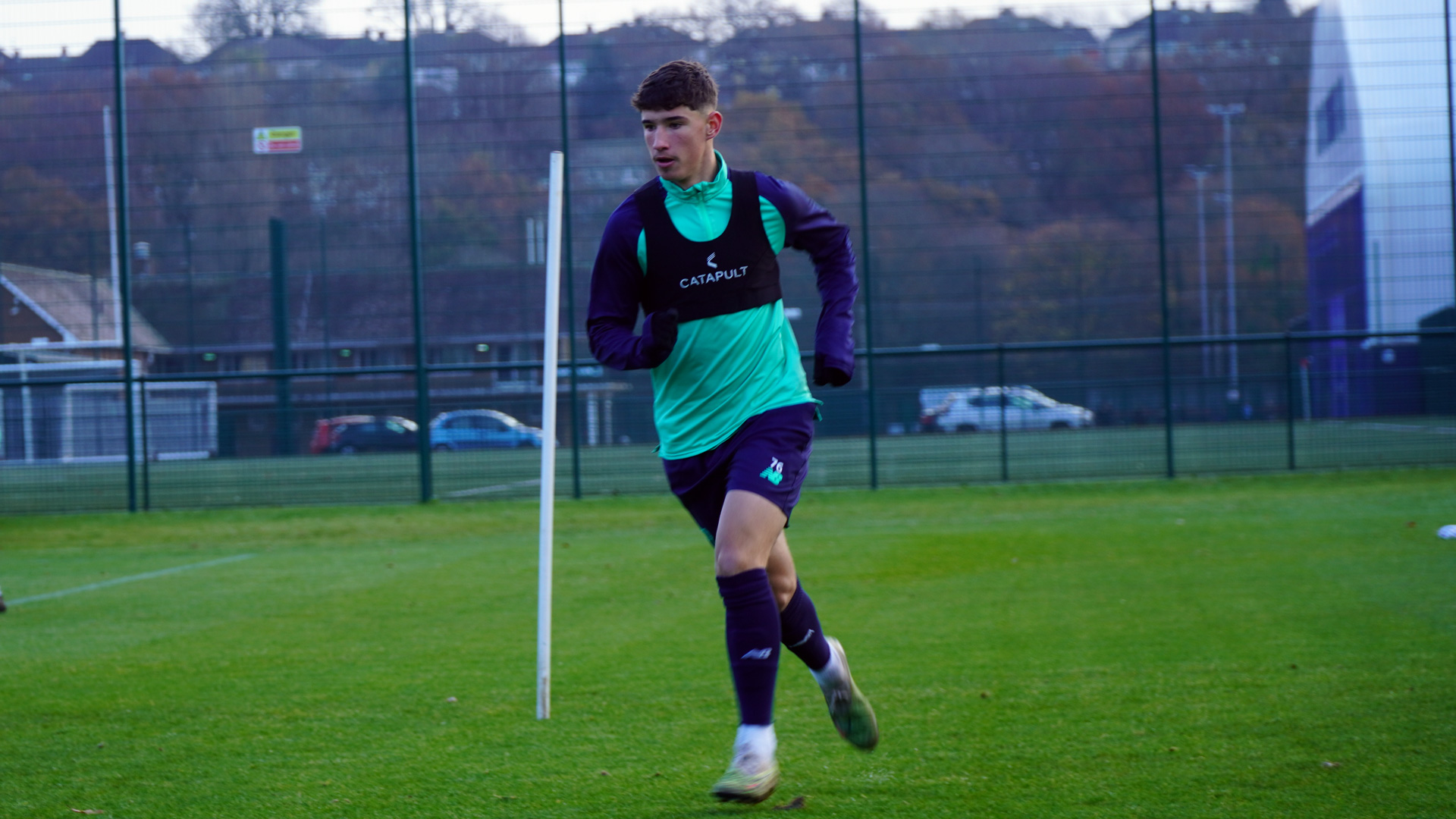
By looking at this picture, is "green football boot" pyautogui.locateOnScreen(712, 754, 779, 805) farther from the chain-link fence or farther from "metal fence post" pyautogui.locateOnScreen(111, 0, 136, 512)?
"metal fence post" pyautogui.locateOnScreen(111, 0, 136, 512)

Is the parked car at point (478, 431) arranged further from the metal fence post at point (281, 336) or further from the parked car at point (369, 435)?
the metal fence post at point (281, 336)

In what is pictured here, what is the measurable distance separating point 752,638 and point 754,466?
0.49m

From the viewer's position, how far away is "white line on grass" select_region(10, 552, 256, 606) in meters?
9.02

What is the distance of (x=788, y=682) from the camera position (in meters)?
5.57

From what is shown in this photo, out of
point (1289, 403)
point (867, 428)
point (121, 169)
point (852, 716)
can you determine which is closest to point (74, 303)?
point (121, 169)

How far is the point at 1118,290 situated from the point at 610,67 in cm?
700

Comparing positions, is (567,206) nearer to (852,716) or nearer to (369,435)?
(369,435)

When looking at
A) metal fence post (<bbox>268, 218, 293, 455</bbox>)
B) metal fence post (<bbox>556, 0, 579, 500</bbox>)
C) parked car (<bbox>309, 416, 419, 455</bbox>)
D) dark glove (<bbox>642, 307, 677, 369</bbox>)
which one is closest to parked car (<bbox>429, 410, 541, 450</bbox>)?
parked car (<bbox>309, 416, 419, 455</bbox>)

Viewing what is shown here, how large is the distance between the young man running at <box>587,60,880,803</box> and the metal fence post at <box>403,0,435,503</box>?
1288cm

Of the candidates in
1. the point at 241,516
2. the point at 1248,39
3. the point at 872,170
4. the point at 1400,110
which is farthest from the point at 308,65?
the point at 1400,110

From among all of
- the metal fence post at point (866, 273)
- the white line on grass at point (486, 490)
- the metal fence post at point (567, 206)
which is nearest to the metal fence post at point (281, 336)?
the white line on grass at point (486, 490)

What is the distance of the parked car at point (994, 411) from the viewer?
16328 millimetres

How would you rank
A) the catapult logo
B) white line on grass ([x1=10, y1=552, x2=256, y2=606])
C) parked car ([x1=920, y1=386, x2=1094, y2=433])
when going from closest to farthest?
1. the catapult logo
2. white line on grass ([x1=10, y1=552, x2=256, y2=606])
3. parked car ([x1=920, y1=386, x2=1094, y2=433])

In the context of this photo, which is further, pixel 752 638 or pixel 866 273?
pixel 866 273
